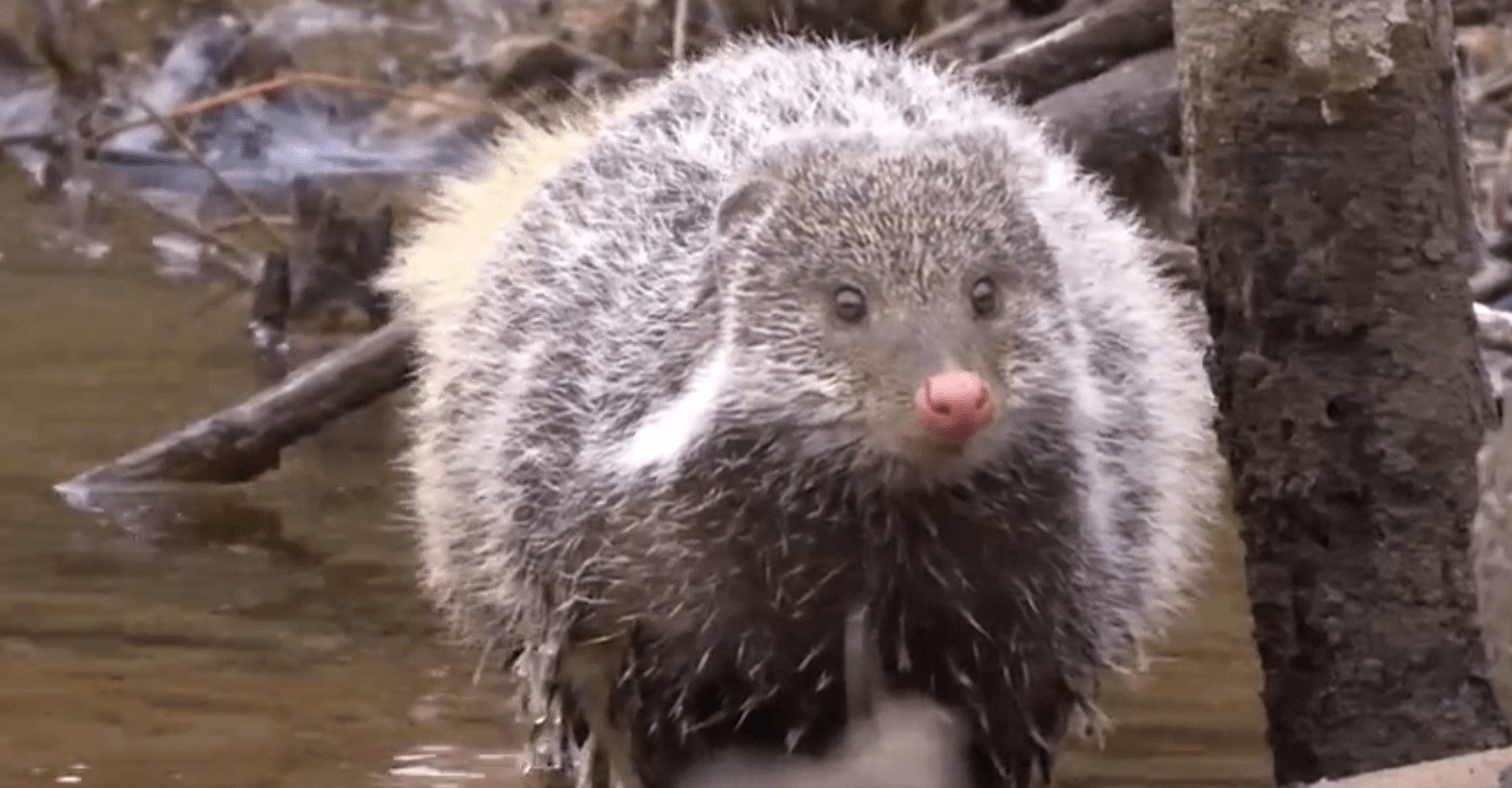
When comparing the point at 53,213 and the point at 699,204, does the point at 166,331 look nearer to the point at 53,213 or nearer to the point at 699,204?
the point at 53,213

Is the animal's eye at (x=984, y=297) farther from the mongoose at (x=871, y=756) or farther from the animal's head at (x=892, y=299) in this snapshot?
the mongoose at (x=871, y=756)

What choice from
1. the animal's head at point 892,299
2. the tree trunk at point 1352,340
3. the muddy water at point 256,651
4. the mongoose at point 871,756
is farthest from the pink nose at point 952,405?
the muddy water at point 256,651

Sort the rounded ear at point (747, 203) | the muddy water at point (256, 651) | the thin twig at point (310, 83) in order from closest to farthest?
the rounded ear at point (747, 203) → the muddy water at point (256, 651) → the thin twig at point (310, 83)

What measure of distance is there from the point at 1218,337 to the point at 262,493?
330 cm

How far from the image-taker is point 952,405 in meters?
3.45

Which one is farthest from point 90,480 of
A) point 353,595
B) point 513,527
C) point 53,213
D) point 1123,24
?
point 53,213

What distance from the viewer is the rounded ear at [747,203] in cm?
378

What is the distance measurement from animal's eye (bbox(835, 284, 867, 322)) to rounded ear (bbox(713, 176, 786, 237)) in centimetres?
19

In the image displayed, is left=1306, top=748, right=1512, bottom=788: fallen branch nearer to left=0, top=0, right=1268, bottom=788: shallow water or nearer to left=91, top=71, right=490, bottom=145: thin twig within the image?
left=0, top=0, right=1268, bottom=788: shallow water

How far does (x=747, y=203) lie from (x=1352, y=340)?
2.82ft

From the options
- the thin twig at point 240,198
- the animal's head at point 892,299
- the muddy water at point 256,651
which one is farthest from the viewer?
the thin twig at point 240,198

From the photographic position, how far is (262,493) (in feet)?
23.1

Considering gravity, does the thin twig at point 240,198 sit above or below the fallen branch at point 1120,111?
below

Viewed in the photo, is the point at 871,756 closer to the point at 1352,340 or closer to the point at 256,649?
the point at 1352,340
